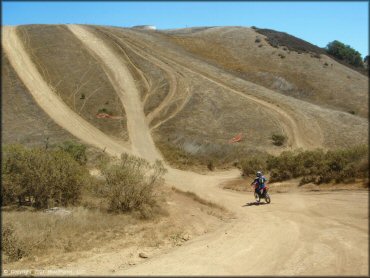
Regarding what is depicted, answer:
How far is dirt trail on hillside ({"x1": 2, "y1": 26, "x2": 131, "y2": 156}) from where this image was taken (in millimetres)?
43781

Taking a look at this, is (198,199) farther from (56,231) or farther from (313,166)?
(56,231)

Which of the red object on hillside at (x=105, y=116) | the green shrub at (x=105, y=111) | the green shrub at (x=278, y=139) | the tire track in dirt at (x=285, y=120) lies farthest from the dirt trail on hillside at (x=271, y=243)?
the green shrub at (x=105, y=111)

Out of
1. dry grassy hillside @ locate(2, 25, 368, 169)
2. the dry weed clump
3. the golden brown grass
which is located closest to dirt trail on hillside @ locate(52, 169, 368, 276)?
the golden brown grass

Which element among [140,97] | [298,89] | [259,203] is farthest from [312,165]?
[140,97]

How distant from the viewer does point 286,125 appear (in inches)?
1751

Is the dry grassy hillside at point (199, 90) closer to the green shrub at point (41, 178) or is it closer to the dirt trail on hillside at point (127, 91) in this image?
the dirt trail on hillside at point (127, 91)

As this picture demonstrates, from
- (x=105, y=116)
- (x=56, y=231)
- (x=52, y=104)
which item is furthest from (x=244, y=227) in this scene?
(x=52, y=104)

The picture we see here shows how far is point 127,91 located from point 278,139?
72.8ft

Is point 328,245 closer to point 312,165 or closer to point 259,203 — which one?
point 259,203

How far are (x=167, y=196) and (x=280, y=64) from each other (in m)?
45.5

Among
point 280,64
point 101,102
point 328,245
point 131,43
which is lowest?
point 328,245

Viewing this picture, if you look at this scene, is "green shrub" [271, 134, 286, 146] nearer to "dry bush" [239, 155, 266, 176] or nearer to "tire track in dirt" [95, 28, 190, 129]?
"dry bush" [239, 155, 266, 176]

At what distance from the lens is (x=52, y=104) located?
5134 centimetres

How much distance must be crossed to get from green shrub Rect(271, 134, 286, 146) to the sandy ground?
121 cm
